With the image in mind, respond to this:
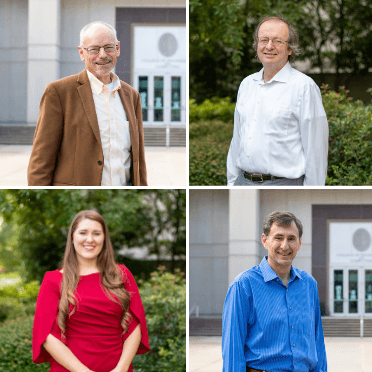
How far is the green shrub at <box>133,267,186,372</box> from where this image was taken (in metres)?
6.45

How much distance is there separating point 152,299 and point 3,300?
4.16 m

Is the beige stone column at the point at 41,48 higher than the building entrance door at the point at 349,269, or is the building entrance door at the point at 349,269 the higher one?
the beige stone column at the point at 41,48

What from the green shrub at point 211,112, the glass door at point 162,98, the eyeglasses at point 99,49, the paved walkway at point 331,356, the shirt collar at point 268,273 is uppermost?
the glass door at point 162,98

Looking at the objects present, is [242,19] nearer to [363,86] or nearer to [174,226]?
[174,226]

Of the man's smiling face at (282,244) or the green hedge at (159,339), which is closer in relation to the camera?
the man's smiling face at (282,244)

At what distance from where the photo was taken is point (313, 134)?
3.22m

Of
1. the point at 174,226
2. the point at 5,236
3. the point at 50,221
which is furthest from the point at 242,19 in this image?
the point at 5,236

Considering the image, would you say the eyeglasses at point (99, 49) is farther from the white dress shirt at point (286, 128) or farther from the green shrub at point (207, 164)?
the green shrub at point (207, 164)

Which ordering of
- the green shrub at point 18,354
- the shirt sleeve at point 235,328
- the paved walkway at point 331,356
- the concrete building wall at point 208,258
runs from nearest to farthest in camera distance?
the shirt sleeve at point 235,328
the paved walkway at point 331,356
the green shrub at point 18,354
the concrete building wall at point 208,258

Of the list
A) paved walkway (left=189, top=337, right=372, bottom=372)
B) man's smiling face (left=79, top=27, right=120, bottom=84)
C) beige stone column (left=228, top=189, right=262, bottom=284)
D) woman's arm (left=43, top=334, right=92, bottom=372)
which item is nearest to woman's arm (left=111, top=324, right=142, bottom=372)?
woman's arm (left=43, top=334, right=92, bottom=372)

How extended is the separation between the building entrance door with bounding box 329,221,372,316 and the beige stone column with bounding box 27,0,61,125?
10405 mm

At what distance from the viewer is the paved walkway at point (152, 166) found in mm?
9523

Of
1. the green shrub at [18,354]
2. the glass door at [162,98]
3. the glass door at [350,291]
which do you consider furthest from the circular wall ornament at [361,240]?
the glass door at [162,98]

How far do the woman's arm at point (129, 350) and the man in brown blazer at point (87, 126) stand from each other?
103 centimetres
